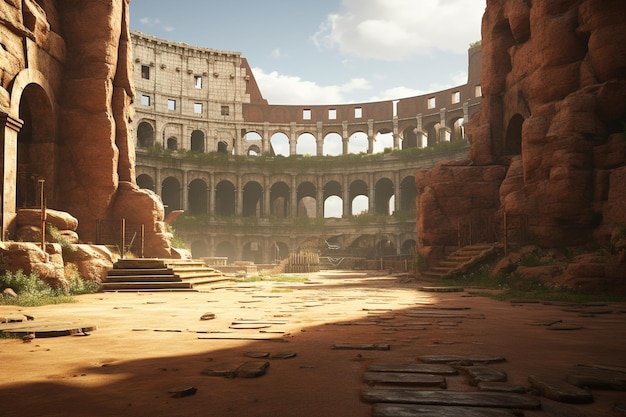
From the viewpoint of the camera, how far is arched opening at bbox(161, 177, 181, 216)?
167ft

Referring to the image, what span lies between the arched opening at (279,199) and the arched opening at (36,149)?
3871 cm

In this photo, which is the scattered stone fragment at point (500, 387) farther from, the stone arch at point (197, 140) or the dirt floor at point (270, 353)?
the stone arch at point (197, 140)

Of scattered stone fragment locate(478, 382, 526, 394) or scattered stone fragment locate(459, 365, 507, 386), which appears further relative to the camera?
scattered stone fragment locate(459, 365, 507, 386)

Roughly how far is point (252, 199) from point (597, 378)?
54.1 metres

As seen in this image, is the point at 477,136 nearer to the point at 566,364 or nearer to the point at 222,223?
the point at 566,364

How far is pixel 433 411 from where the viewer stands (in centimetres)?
282

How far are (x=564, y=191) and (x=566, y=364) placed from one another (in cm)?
1252

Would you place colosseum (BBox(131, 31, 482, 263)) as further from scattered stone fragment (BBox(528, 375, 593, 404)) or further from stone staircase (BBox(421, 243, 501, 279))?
scattered stone fragment (BBox(528, 375, 593, 404))

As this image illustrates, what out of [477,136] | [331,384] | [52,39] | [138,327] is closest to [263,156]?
[477,136]

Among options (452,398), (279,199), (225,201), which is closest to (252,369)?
(452,398)

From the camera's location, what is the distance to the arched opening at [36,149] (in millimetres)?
16094

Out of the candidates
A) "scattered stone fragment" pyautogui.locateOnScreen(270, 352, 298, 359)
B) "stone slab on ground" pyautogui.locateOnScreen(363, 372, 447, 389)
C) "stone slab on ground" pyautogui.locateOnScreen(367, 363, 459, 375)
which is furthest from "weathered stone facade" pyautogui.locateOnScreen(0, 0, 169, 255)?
"stone slab on ground" pyautogui.locateOnScreen(363, 372, 447, 389)

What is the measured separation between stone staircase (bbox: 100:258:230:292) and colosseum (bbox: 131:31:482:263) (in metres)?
28.5

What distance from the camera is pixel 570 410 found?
2.93 metres
